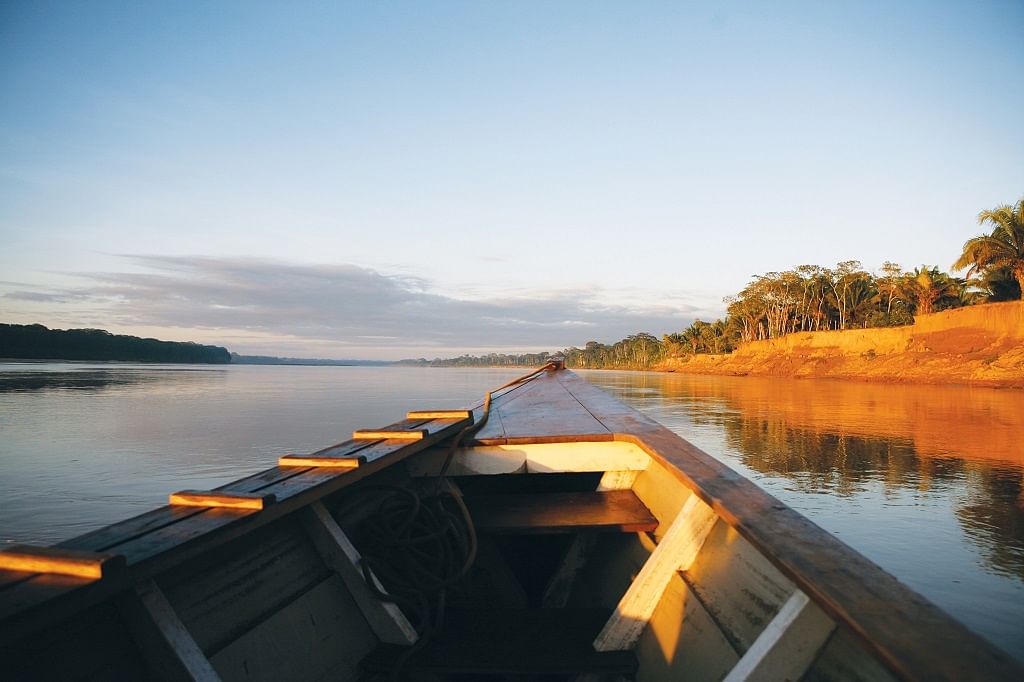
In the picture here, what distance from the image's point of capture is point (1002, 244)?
28.3 metres

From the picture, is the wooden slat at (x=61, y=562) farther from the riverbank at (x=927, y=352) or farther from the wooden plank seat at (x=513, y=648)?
the riverbank at (x=927, y=352)

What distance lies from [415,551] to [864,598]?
159 cm

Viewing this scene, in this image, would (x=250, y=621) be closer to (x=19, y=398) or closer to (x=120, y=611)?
(x=120, y=611)

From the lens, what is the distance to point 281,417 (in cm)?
1554

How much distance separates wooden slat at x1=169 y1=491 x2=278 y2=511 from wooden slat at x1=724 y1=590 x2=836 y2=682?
131 cm

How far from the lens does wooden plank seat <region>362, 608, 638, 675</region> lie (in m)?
1.92

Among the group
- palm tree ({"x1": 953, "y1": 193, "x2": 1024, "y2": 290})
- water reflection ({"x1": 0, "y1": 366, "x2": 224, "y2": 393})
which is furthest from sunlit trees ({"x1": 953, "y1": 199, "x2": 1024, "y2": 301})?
water reflection ({"x1": 0, "y1": 366, "x2": 224, "y2": 393})

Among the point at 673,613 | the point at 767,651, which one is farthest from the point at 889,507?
the point at 767,651

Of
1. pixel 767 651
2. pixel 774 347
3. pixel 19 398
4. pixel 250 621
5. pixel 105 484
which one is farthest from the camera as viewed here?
pixel 774 347

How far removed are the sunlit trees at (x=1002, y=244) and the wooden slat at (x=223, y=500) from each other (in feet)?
124

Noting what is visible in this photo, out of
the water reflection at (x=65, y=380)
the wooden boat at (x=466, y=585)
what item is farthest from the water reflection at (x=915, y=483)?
the water reflection at (x=65, y=380)

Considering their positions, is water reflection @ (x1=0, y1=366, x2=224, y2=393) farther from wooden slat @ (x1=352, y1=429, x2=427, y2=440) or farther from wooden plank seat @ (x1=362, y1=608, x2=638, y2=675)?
wooden plank seat @ (x1=362, y1=608, x2=638, y2=675)

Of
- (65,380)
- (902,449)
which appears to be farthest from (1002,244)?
(65,380)

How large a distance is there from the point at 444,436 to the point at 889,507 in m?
5.72
